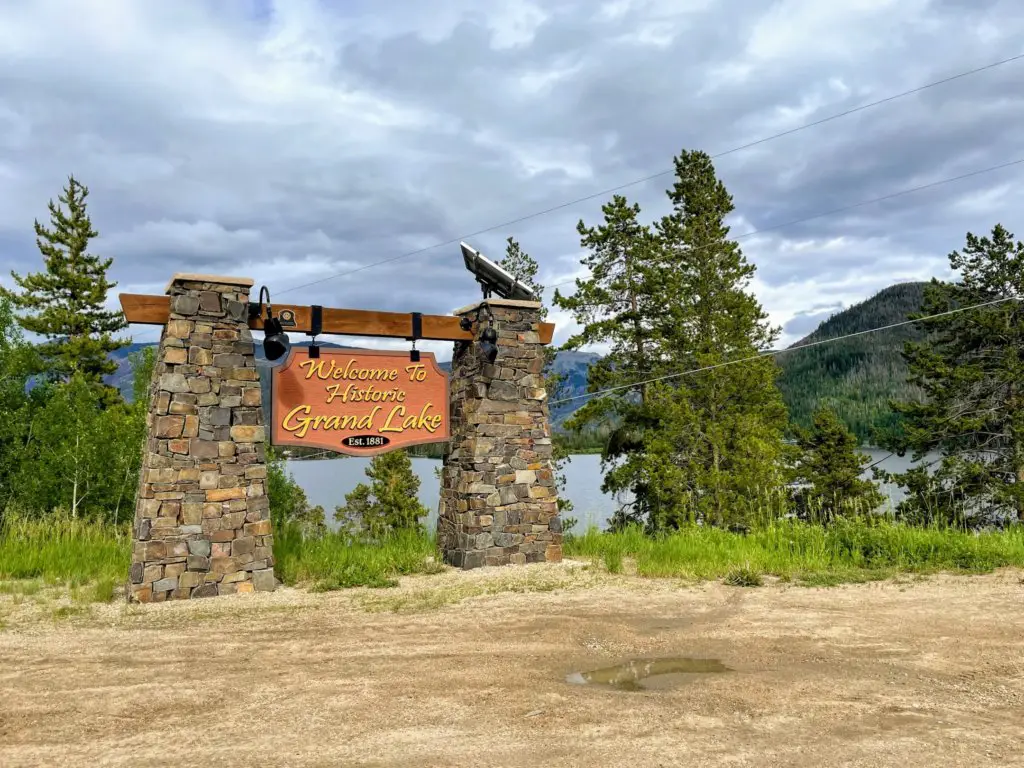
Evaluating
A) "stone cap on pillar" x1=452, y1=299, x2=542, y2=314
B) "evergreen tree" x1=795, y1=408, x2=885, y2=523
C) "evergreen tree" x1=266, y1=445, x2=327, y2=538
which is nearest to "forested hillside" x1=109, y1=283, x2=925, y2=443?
"evergreen tree" x1=795, y1=408, x2=885, y2=523

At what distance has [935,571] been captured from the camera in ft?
28.6

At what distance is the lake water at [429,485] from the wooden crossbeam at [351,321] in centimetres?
390

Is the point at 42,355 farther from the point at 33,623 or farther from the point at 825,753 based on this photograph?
the point at 825,753

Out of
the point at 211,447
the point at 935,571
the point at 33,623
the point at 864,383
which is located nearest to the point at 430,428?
the point at 211,447

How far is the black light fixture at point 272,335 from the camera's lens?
905 centimetres

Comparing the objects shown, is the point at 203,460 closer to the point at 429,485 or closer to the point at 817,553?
the point at 817,553

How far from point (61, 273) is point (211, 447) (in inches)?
1240

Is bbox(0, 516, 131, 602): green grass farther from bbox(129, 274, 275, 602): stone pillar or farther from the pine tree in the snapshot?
the pine tree

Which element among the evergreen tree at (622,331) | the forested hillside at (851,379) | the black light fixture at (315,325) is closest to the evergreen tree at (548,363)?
the evergreen tree at (622,331)

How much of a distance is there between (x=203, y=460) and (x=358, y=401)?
2352 mm

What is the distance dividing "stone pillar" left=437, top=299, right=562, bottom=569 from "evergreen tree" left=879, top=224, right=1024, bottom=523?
1804 centimetres

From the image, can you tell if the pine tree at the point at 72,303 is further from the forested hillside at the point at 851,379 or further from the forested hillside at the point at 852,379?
the forested hillside at the point at 852,379

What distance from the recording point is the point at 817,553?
948cm

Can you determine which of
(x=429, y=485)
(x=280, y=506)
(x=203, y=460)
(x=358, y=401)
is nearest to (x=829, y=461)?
(x=280, y=506)
